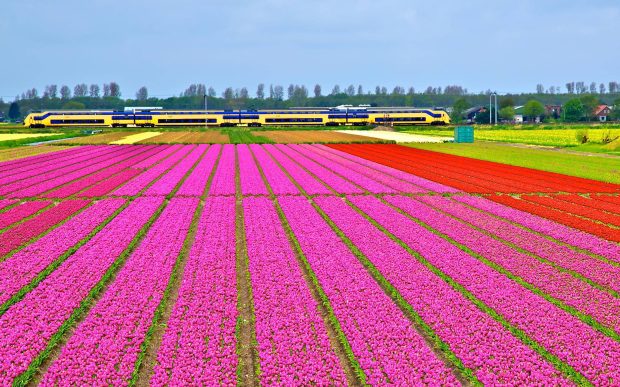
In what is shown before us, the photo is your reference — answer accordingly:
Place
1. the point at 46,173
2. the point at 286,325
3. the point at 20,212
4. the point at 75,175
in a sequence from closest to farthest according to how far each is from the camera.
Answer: the point at 286,325, the point at 20,212, the point at 75,175, the point at 46,173

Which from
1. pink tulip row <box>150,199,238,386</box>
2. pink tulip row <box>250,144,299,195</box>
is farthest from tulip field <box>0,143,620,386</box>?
pink tulip row <box>250,144,299,195</box>

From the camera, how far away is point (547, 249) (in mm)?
14938

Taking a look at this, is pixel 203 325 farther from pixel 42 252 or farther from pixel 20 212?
pixel 20 212

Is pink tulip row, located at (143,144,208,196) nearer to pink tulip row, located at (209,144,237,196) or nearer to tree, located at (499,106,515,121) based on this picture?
pink tulip row, located at (209,144,237,196)

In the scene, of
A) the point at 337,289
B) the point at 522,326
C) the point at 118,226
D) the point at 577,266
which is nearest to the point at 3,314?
the point at 337,289

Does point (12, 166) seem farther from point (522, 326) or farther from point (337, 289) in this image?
point (522, 326)

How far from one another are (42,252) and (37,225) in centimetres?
409

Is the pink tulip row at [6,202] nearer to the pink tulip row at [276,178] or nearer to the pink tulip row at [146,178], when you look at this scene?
the pink tulip row at [146,178]

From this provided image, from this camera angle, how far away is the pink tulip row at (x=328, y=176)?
27.1m

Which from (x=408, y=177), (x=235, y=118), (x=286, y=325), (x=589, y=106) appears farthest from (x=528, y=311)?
(x=589, y=106)

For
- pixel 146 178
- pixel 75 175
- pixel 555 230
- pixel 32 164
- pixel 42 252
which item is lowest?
pixel 555 230

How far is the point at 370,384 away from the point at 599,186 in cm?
2484

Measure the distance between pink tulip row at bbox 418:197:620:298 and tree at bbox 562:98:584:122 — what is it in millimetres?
159174

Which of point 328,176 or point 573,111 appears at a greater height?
point 573,111
